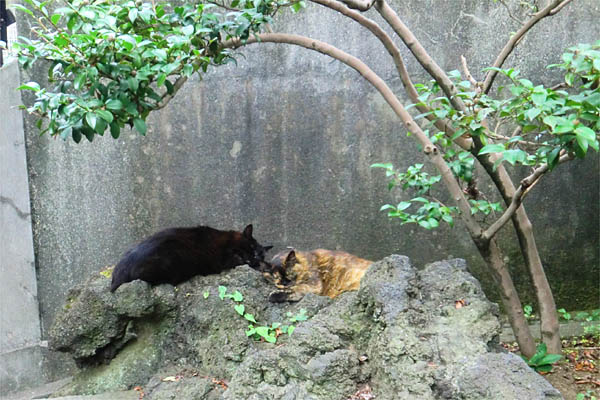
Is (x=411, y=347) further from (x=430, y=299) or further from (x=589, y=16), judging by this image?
(x=589, y=16)

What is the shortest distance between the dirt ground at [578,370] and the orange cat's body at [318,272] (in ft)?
4.83

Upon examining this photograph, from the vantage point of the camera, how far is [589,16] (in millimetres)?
4906

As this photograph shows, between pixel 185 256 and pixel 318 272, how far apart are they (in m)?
1.01

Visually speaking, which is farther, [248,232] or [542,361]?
[248,232]

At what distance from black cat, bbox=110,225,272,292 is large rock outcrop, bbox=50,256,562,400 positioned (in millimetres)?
126

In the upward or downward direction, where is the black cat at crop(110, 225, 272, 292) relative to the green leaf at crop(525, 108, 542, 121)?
downward

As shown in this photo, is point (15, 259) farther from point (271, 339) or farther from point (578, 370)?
point (578, 370)

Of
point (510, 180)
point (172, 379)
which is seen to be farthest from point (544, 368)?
point (172, 379)

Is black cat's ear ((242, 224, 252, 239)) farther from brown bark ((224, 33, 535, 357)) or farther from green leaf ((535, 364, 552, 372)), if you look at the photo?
green leaf ((535, 364, 552, 372))

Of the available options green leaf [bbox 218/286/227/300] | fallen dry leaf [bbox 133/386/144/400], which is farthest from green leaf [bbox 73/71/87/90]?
fallen dry leaf [bbox 133/386/144/400]

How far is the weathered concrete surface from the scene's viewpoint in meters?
5.15

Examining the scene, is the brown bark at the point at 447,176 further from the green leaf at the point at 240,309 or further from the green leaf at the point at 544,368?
the green leaf at the point at 240,309

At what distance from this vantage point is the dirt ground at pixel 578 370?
3.65 m

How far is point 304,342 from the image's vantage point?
2877 mm
